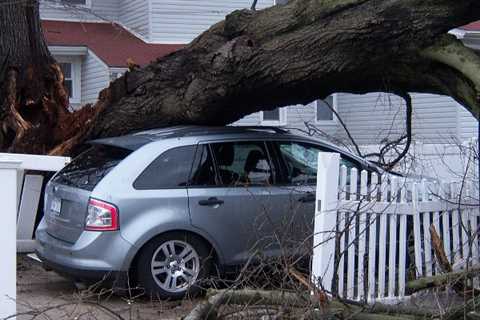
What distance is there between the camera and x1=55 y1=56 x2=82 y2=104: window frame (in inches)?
826

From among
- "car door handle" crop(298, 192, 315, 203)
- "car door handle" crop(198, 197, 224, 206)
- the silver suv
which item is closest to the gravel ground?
the silver suv

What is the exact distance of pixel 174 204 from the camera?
8.24 meters

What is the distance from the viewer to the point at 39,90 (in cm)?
1118

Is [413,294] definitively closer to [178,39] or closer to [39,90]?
[39,90]

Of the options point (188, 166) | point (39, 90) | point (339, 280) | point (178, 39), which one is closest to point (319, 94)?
point (188, 166)

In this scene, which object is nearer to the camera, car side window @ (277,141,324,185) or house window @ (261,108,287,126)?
car side window @ (277,141,324,185)

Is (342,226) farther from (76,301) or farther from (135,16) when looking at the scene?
(135,16)

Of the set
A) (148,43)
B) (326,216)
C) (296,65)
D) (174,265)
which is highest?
(148,43)

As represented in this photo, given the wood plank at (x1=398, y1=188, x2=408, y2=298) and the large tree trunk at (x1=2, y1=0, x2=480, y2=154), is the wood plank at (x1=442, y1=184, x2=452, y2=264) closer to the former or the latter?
the wood plank at (x1=398, y1=188, x2=408, y2=298)

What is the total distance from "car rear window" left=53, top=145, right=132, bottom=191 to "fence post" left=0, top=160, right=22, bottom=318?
79.5 inches

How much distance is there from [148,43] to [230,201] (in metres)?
13.2

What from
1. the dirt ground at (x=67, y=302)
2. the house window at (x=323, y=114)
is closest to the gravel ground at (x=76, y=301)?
the dirt ground at (x=67, y=302)

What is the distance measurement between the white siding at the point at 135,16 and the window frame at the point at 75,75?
170 centimetres

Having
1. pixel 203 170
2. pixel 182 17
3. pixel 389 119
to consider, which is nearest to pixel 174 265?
pixel 203 170
